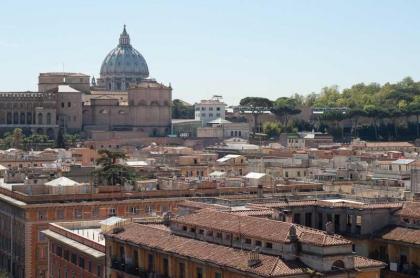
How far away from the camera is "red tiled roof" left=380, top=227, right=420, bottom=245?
2816cm

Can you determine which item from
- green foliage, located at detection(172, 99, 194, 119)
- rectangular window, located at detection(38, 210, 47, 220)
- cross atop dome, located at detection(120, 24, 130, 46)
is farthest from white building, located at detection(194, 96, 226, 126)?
rectangular window, located at detection(38, 210, 47, 220)

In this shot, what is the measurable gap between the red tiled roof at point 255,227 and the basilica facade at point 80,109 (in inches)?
3424

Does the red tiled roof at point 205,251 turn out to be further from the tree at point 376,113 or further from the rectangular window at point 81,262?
the tree at point 376,113

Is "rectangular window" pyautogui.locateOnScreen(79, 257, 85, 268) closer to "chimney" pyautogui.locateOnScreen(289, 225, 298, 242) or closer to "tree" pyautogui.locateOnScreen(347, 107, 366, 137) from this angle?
"chimney" pyautogui.locateOnScreen(289, 225, 298, 242)

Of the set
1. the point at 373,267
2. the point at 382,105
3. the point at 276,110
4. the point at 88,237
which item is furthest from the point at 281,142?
the point at 373,267

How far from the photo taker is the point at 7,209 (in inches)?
1858

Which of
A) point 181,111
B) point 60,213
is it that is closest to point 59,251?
point 60,213

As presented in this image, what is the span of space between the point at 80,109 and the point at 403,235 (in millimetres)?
90902

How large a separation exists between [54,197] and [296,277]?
22001mm

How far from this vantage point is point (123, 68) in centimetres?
16838

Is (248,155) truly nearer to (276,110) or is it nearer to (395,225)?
(276,110)

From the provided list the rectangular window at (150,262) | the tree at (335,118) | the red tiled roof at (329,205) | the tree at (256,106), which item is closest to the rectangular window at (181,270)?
the rectangular window at (150,262)

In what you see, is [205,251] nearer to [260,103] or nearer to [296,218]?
[296,218]

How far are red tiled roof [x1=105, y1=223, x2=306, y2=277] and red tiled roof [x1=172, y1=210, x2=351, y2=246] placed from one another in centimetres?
56
